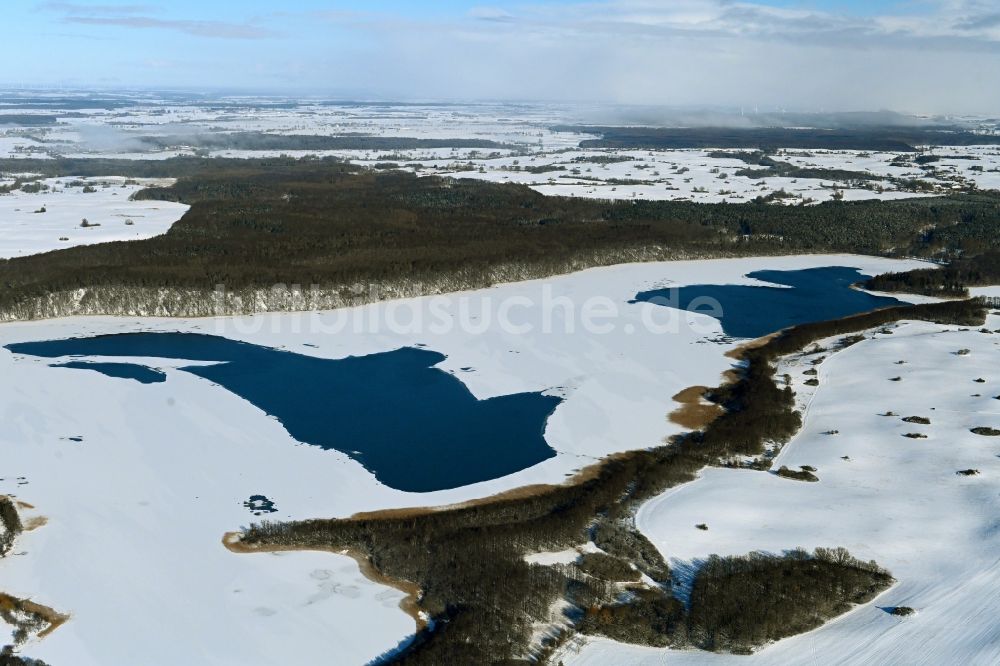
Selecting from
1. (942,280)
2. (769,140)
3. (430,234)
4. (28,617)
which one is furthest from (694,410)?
(769,140)

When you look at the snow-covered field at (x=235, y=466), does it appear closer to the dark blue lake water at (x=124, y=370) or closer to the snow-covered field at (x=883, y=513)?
the dark blue lake water at (x=124, y=370)

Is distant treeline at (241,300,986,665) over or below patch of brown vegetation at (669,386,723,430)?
below

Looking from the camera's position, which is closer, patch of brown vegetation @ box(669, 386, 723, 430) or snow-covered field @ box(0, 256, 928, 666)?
snow-covered field @ box(0, 256, 928, 666)

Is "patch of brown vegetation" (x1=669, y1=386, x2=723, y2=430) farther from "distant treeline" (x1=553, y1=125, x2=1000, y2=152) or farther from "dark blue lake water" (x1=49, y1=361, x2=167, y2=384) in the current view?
"distant treeline" (x1=553, y1=125, x2=1000, y2=152)

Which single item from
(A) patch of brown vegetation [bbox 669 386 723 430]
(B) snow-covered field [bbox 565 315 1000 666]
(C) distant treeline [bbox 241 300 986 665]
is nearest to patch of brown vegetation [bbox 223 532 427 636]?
(C) distant treeline [bbox 241 300 986 665]

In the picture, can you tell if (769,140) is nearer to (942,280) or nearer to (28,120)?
(942,280)

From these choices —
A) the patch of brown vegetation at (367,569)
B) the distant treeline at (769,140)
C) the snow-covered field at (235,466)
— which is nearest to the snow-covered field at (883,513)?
the snow-covered field at (235,466)
